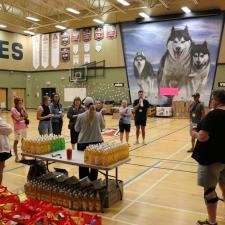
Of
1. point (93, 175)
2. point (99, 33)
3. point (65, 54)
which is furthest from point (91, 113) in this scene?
point (65, 54)

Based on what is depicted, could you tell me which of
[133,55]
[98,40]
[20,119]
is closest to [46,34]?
[98,40]

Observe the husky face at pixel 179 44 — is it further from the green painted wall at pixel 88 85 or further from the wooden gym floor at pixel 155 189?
the wooden gym floor at pixel 155 189

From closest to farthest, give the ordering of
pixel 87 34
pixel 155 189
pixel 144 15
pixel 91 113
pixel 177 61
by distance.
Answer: pixel 91 113
pixel 155 189
pixel 177 61
pixel 144 15
pixel 87 34

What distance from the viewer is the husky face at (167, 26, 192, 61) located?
19984mm

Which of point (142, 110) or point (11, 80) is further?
point (11, 80)

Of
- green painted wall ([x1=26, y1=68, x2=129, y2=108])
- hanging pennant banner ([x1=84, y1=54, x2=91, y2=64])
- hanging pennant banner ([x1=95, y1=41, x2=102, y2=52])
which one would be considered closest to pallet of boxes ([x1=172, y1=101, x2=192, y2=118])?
green painted wall ([x1=26, y1=68, x2=129, y2=108])

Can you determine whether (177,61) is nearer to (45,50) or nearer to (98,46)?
(98,46)

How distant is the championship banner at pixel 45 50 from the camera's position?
84.9 feet

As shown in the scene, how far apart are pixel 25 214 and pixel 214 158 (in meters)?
2.13

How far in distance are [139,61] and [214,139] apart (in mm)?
18571

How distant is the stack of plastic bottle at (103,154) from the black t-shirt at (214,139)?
4.22 feet

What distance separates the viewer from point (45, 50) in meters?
26.0

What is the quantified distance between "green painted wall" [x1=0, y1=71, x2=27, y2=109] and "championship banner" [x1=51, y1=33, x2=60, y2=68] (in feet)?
11.0

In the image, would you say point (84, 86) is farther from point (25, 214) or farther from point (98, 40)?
point (25, 214)
